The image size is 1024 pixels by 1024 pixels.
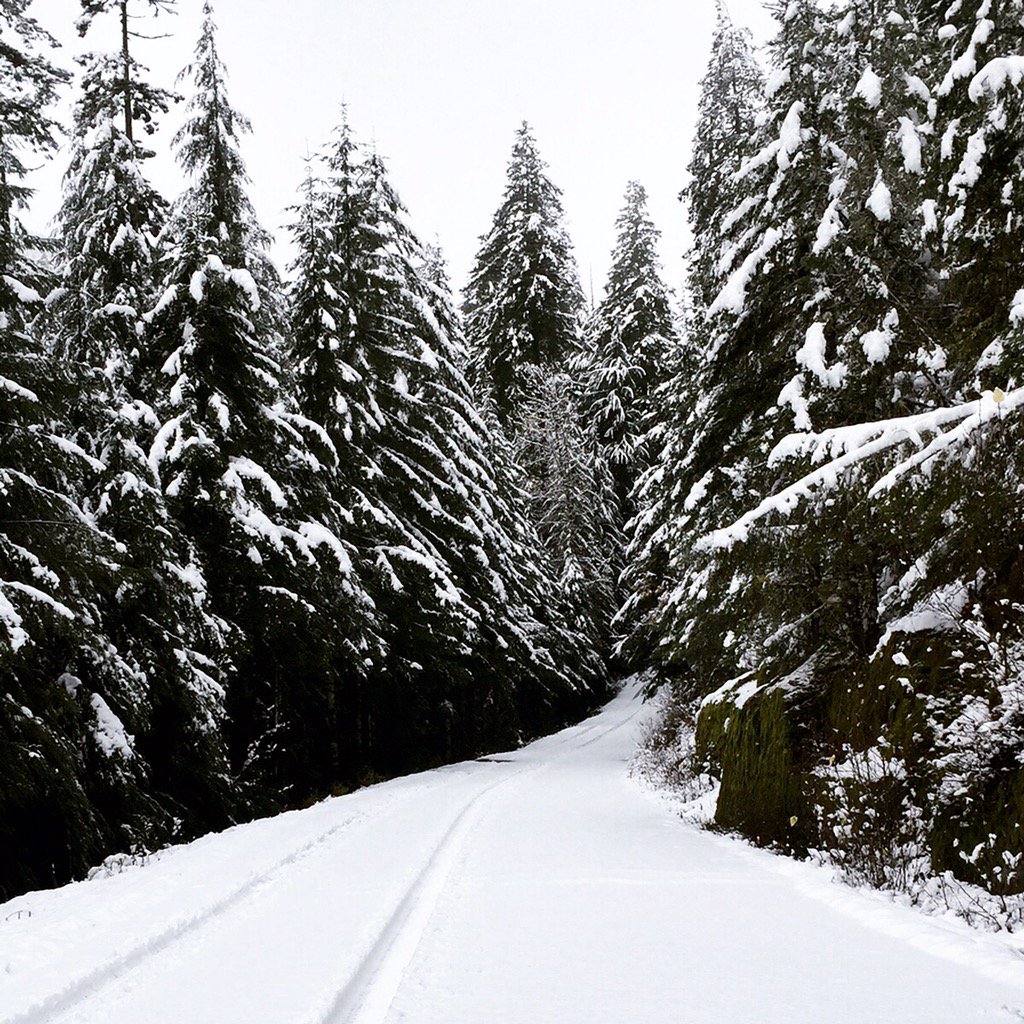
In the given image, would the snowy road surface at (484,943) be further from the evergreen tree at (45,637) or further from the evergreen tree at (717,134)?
the evergreen tree at (717,134)

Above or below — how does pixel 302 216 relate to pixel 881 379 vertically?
above

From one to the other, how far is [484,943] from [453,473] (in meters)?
16.4

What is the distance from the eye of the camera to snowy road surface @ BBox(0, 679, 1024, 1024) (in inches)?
157

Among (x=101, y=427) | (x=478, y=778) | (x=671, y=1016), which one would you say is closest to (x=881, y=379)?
(x=671, y=1016)

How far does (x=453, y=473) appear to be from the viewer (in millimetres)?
21078

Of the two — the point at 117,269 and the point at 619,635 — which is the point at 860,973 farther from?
the point at 619,635

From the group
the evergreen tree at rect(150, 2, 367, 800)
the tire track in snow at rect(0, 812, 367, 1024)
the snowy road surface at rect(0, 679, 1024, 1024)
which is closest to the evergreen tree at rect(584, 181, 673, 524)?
the evergreen tree at rect(150, 2, 367, 800)

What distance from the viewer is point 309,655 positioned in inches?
588

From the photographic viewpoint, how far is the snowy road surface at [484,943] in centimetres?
400

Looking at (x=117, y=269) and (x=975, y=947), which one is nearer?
(x=975, y=947)

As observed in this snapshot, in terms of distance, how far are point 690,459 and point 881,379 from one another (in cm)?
442

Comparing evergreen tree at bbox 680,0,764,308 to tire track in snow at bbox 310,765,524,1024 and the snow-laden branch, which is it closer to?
the snow-laden branch

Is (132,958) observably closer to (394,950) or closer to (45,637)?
(394,950)

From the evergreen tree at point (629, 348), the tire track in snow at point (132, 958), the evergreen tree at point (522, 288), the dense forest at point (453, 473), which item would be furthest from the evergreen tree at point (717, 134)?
the evergreen tree at point (522, 288)
